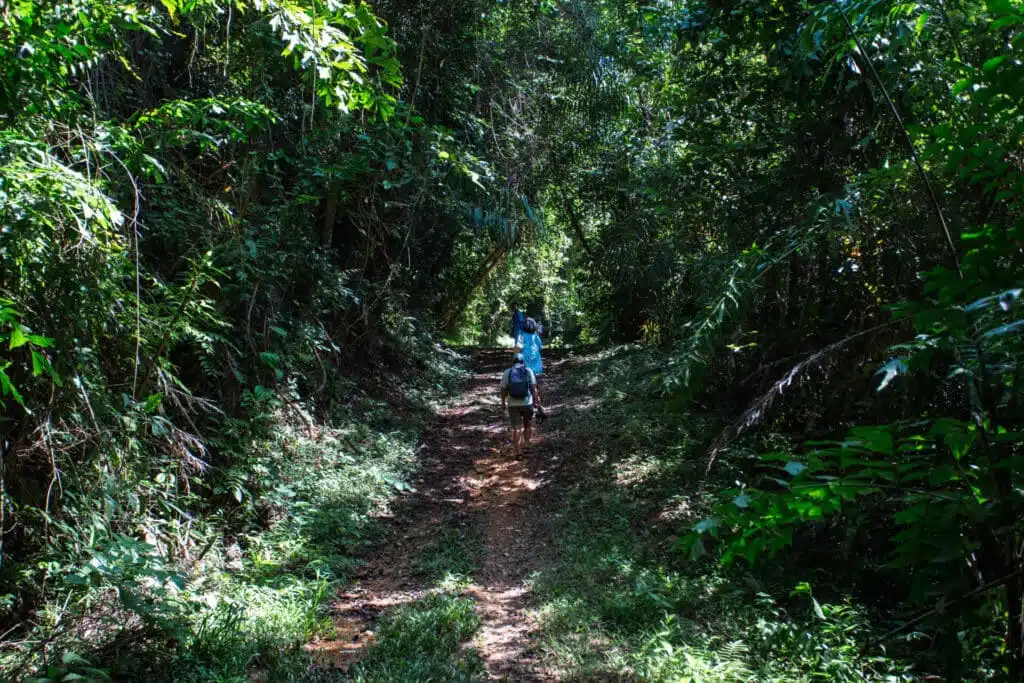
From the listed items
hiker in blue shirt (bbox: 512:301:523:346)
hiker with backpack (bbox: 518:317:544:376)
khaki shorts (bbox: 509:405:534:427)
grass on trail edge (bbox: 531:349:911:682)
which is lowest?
grass on trail edge (bbox: 531:349:911:682)

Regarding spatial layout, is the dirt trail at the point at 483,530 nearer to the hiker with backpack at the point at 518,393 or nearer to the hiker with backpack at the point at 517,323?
the hiker with backpack at the point at 518,393

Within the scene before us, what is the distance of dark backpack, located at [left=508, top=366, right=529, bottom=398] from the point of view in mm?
10023

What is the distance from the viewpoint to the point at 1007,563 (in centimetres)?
219

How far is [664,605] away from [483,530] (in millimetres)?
3007

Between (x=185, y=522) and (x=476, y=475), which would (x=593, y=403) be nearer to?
(x=476, y=475)

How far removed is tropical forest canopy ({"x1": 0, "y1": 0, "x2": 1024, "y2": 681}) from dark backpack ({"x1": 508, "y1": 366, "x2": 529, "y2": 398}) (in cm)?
214

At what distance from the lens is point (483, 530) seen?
776 centimetres

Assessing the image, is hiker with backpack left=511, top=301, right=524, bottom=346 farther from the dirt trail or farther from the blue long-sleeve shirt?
the dirt trail

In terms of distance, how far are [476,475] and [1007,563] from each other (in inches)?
324

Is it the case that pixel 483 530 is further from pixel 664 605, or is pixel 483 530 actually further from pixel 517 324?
pixel 517 324

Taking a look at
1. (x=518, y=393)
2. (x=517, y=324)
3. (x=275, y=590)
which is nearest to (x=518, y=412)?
(x=518, y=393)

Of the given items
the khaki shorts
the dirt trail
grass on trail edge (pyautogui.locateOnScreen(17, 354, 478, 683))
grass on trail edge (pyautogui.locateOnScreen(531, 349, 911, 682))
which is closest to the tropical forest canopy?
grass on trail edge (pyautogui.locateOnScreen(17, 354, 478, 683))

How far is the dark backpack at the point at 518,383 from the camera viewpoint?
10.0 m

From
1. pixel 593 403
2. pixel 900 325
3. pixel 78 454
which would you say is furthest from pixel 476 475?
pixel 900 325
